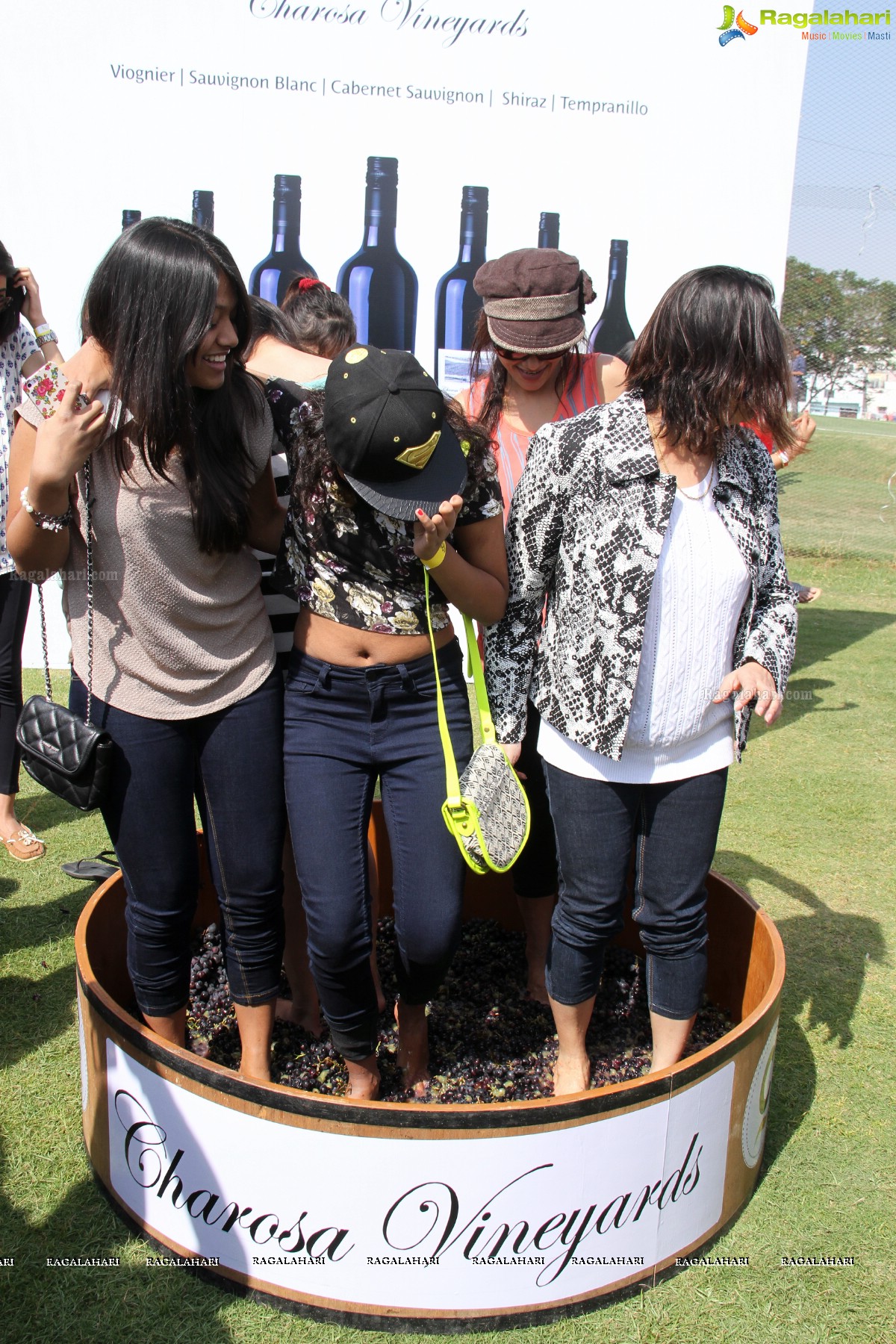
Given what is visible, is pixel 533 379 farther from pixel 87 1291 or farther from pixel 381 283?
pixel 381 283

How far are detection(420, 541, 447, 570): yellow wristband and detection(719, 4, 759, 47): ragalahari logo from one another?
15.9ft

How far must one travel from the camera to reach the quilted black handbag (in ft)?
6.28

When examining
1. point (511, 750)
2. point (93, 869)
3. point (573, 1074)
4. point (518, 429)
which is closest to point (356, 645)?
point (511, 750)

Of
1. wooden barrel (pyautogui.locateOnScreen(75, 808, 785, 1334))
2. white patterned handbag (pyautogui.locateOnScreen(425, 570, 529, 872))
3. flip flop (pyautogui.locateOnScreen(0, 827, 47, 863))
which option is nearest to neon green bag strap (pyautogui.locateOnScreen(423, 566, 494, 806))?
white patterned handbag (pyautogui.locateOnScreen(425, 570, 529, 872))

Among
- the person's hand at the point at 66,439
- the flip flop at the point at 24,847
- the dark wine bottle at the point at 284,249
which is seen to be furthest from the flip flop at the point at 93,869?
the dark wine bottle at the point at 284,249

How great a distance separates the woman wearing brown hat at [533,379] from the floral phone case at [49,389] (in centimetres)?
85

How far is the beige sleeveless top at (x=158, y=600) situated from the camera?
190 cm

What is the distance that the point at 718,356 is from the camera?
1897 mm

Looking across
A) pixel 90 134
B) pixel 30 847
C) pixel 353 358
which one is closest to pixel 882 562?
pixel 90 134

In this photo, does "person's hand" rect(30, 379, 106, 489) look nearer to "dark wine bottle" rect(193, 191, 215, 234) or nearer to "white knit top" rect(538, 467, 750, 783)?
"white knit top" rect(538, 467, 750, 783)

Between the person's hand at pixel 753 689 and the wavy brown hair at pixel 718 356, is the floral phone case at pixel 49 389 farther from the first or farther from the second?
the person's hand at pixel 753 689

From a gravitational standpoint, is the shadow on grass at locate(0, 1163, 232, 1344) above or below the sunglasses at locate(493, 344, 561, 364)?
below

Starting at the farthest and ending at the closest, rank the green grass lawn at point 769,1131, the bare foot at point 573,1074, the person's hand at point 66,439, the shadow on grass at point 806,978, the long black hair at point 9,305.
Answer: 1. the long black hair at point 9,305
2. the shadow on grass at point 806,978
3. the bare foot at point 573,1074
4. the green grass lawn at point 769,1131
5. the person's hand at point 66,439

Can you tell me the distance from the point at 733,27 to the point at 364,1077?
5.49 metres
